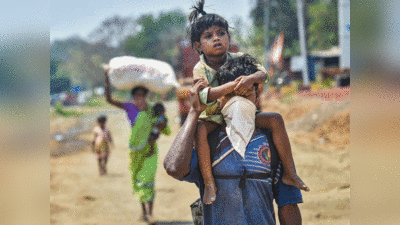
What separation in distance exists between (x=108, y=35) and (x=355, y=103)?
64.9 ft

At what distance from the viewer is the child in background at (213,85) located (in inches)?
76.1

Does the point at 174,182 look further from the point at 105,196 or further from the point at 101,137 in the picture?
the point at 101,137

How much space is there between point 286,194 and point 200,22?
107 cm

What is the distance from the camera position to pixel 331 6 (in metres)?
16.4

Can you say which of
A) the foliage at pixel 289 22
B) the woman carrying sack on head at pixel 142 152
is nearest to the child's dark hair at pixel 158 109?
the woman carrying sack on head at pixel 142 152

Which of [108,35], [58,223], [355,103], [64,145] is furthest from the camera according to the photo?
[108,35]

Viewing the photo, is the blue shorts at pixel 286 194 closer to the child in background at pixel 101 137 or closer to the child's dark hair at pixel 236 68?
the child's dark hair at pixel 236 68

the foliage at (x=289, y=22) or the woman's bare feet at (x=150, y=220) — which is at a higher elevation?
the foliage at (x=289, y=22)

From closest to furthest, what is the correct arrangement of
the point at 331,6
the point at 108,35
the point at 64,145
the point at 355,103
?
the point at 355,103 → the point at 64,145 → the point at 331,6 → the point at 108,35

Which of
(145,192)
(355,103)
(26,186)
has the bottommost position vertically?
(145,192)

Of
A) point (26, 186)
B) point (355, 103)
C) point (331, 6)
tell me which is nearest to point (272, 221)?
point (355, 103)

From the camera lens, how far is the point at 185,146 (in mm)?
1908

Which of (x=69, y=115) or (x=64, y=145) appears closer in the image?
(x=64, y=145)

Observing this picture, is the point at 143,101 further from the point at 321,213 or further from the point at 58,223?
the point at 321,213
